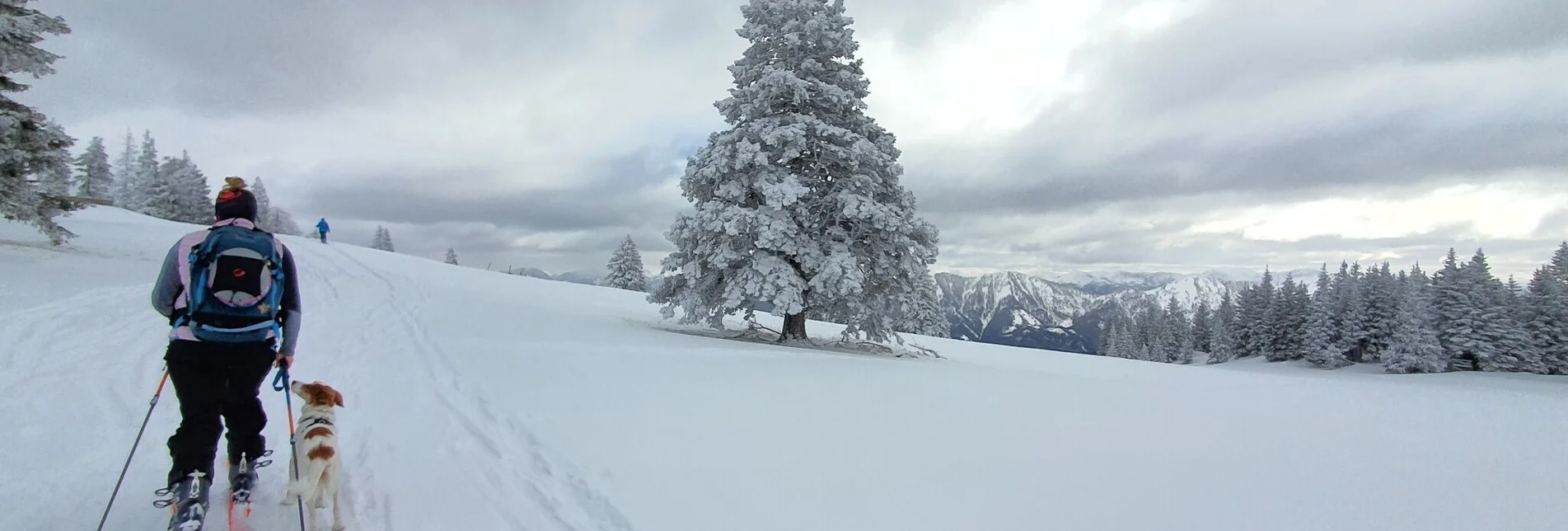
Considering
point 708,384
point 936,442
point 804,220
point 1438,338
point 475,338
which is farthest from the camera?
point 1438,338

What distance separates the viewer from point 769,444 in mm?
5547

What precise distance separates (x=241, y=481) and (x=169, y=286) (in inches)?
46.9

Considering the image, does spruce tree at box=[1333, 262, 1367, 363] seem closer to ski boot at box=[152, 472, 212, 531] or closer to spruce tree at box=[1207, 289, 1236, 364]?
spruce tree at box=[1207, 289, 1236, 364]

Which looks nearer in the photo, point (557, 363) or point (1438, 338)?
point (557, 363)

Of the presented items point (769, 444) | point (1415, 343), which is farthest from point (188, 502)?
point (1415, 343)

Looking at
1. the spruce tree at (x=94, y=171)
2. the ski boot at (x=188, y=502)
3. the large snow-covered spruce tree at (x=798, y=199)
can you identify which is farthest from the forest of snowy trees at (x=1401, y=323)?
the spruce tree at (x=94, y=171)

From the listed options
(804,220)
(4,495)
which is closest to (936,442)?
(4,495)

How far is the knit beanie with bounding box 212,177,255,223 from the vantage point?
3.57m

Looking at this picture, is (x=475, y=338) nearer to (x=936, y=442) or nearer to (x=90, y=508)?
(x=90, y=508)

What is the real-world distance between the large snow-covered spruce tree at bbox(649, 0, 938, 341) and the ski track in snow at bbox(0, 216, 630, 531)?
5.64m

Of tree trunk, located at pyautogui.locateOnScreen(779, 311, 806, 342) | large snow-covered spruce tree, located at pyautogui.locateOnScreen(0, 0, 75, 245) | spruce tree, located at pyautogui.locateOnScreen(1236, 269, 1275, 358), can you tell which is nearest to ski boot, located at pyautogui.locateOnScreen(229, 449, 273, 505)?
tree trunk, located at pyautogui.locateOnScreen(779, 311, 806, 342)

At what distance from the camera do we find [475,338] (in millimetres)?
10617

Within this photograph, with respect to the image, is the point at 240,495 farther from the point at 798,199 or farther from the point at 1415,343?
the point at 1415,343

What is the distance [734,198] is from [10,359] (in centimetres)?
1034
